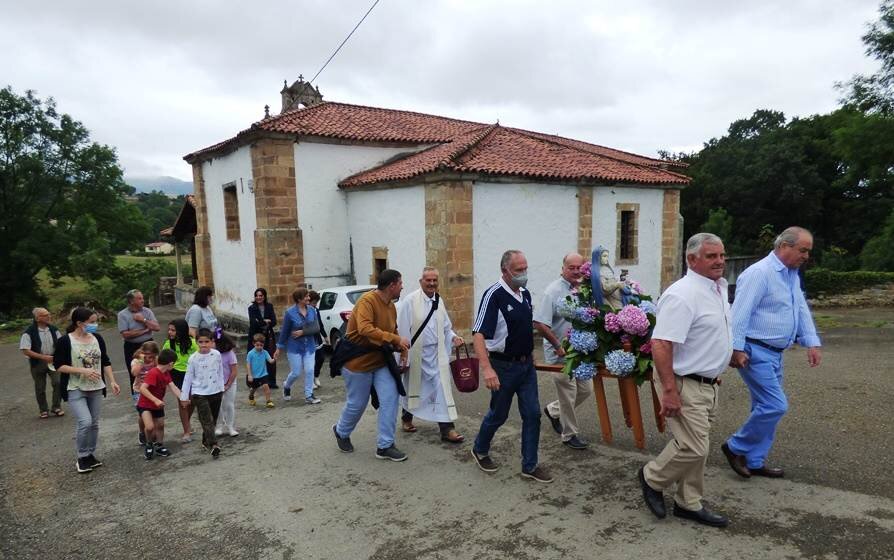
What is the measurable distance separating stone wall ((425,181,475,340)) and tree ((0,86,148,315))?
20.7 m

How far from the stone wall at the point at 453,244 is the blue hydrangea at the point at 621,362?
685cm

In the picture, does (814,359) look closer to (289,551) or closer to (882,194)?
(289,551)

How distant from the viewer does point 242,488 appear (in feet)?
14.0

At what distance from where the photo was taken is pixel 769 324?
3811 mm

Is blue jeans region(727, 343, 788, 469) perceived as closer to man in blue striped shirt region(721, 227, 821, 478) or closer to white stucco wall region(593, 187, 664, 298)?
man in blue striped shirt region(721, 227, 821, 478)

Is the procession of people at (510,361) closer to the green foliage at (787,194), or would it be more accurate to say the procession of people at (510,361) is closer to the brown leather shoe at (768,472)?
the brown leather shoe at (768,472)

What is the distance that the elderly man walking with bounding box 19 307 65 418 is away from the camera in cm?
656

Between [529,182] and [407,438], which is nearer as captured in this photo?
[407,438]

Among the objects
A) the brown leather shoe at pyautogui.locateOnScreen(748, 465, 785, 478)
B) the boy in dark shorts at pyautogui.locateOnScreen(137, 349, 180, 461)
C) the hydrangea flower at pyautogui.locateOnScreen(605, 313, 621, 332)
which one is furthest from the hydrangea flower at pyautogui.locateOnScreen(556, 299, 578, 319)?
the boy in dark shorts at pyautogui.locateOnScreen(137, 349, 180, 461)

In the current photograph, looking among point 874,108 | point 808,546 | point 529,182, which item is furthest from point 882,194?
point 808,546

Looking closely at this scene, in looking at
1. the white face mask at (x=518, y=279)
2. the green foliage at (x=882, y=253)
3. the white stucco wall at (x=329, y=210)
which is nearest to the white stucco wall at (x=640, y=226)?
the white stucco wall at (x=329, y=210)

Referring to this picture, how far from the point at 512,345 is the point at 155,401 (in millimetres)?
3401

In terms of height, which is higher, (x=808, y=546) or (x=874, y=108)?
(x=874, y=108)

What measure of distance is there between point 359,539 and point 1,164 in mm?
30303
